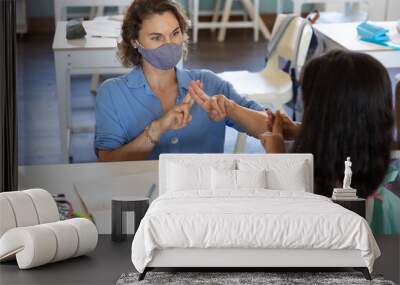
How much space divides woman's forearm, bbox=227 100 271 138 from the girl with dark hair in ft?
0.98

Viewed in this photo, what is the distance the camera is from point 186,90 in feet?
22.7

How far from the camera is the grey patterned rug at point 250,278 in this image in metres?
5.51

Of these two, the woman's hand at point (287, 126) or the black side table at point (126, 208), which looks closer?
the black side table at point (126, 208)

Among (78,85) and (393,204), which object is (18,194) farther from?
(393,204)

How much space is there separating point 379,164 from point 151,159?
61.8 inches

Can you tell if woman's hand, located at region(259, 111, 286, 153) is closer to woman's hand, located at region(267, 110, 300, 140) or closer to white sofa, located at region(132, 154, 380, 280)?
woman's hand, located at region(267, 110, 300, 140)

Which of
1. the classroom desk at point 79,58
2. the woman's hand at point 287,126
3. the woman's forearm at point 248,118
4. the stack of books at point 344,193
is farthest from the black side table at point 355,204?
the classroom desk at point 79,58

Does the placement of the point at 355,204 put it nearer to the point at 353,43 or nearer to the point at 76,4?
the point at 353,43

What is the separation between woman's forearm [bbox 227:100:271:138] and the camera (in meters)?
6.95

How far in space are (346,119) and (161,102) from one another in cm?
127

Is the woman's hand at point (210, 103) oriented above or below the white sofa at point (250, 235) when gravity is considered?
above

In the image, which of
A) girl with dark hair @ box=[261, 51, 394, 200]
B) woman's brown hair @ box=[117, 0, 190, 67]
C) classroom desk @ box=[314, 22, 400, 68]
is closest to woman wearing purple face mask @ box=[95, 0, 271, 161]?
woman's brown hair @ box=[117, 0, 190, 67]

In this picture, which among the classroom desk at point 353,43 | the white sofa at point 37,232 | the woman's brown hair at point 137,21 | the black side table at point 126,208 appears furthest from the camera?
the classroom desk at point 353,43

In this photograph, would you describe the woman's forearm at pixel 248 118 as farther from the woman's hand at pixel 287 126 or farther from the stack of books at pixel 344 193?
the stack of books at pixel 344 193
